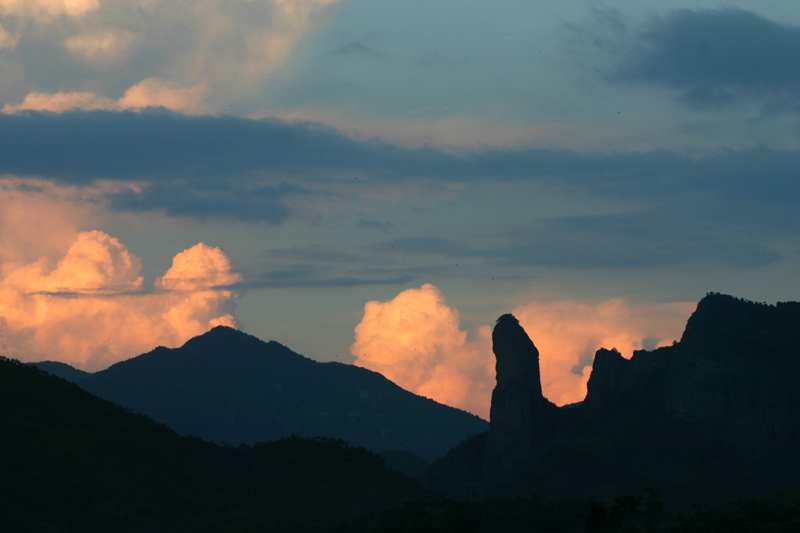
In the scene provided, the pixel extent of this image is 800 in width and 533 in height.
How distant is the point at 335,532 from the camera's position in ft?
572

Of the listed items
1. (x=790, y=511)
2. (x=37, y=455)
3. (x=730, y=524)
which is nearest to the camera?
(x=730, y=524)

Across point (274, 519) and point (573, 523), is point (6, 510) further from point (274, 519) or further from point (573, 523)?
point (573, 523)

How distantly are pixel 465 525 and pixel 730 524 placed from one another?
139 ft

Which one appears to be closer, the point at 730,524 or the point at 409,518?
the point at 730,524

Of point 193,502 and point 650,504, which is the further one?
point 193,502

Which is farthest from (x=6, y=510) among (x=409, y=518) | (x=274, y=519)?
(x=409, y=518)

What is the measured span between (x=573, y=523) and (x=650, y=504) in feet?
84.7

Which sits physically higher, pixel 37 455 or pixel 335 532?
pixel 37 455

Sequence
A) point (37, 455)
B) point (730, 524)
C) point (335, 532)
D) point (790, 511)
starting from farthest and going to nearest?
point (37, 455) → point (335, 532) → point (790, 511) → point (730, 524)

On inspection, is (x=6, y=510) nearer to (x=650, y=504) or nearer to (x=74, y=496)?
(x=74, y=496)

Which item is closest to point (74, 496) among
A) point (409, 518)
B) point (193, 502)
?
point (193, 502)

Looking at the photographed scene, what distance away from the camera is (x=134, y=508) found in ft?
605

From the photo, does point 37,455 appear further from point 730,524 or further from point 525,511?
point 730,524

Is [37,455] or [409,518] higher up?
[37,455]
